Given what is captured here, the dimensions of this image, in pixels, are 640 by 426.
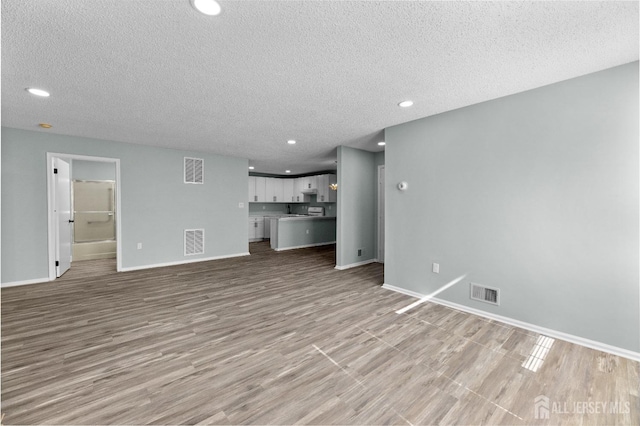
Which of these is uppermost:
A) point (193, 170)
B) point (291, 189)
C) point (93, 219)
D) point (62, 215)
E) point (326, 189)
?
point (193, 170)

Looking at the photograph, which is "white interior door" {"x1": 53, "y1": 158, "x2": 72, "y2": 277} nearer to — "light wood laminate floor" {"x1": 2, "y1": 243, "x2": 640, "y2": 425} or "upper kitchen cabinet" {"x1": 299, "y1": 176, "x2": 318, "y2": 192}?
"light wood laminate floor" {"x1": 2, "y1": 243, "x2": 640, "y2": 425}

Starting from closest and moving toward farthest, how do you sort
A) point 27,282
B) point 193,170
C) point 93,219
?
point 27,282 → point 193,170 → point 93,219

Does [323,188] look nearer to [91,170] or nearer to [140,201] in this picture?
[140,201]

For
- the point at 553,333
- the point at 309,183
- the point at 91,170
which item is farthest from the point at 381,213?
the point at 91,170

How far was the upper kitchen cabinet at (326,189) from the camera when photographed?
830cm

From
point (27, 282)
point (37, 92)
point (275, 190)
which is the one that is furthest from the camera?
point (275, 190)

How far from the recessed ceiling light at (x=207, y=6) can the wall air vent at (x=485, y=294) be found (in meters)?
3.59

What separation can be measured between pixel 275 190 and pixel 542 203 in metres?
7.96

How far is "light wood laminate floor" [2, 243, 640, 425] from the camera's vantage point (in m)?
1.63

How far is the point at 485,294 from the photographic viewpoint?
3.02 m

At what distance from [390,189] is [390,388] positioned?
2.78 m

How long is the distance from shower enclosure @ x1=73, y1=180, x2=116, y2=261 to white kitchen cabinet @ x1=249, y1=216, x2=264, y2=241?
377 centimetres

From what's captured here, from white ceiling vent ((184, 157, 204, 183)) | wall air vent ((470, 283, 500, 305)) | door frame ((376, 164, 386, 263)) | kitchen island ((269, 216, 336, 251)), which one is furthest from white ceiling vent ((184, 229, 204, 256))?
wall air vent ((470, 283, 500, 305))

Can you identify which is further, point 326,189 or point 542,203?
point 326,189
